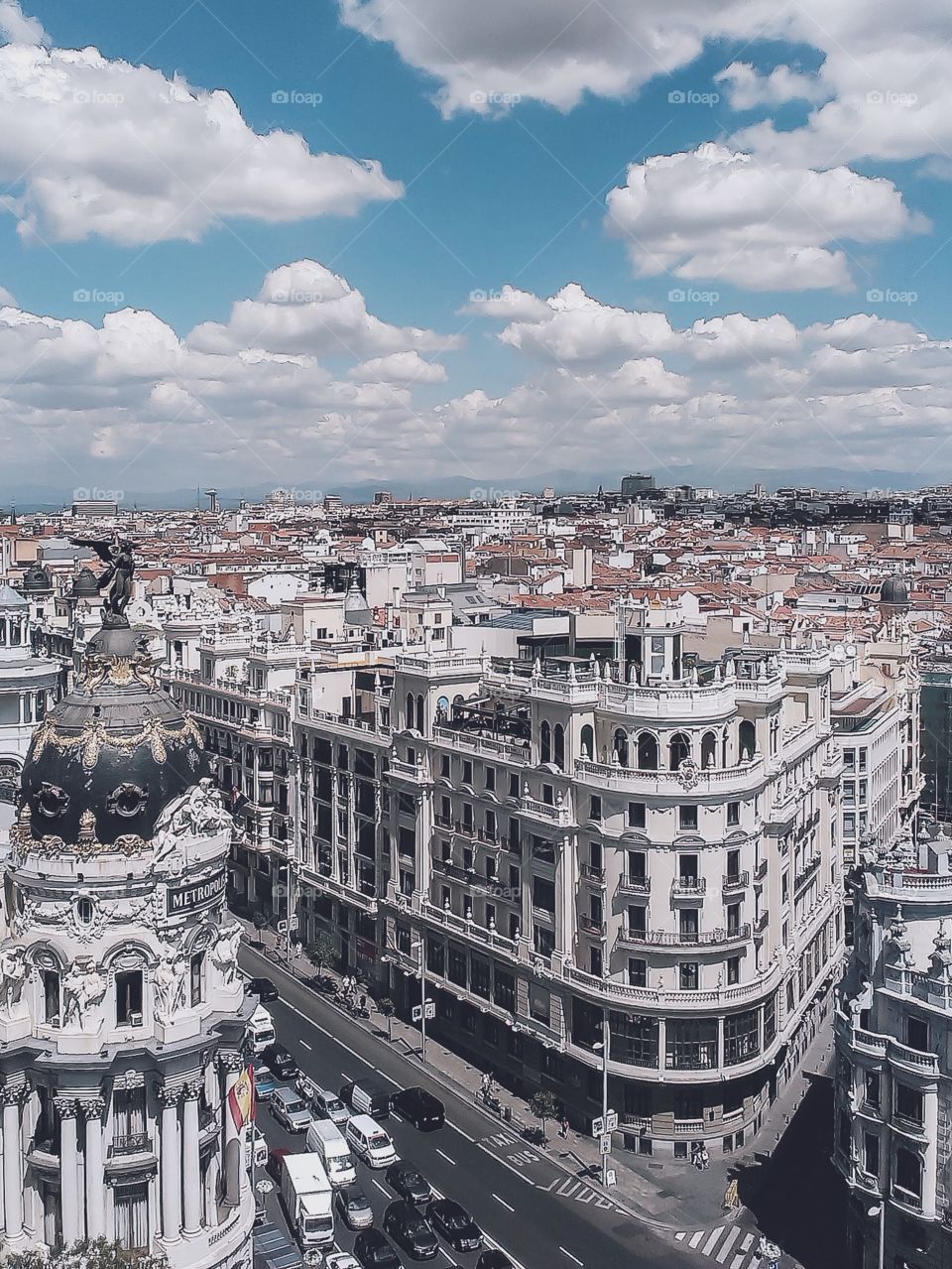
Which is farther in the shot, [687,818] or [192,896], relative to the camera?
[687,818]

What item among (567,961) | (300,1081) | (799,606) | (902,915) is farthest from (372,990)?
(799,606)

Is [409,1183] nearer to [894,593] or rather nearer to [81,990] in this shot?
[81,990]

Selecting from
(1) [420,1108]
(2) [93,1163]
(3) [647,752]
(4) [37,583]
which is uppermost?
(4) [37,583]

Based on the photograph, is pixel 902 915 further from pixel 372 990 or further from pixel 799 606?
pixel 799 606

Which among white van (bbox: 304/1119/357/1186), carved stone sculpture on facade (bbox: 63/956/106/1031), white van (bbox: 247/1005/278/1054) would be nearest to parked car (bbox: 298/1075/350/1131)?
white van (bbox: 304/1119/357/1186)

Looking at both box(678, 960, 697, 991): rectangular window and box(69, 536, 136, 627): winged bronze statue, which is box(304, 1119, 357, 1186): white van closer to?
box(678, 960, 697, 991): rectangular window

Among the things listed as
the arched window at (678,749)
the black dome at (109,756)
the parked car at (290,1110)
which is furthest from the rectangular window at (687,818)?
the black dome at (109,756)

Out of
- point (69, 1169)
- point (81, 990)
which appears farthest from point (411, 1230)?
→ point (81, 990)
